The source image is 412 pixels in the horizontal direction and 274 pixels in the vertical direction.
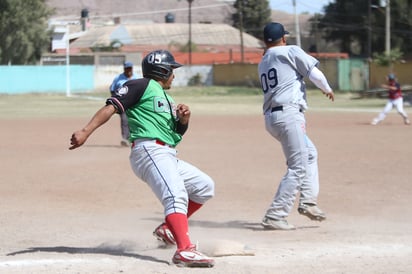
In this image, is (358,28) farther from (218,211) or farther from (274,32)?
(274,32)

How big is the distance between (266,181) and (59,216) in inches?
164

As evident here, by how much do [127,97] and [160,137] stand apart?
435 mm

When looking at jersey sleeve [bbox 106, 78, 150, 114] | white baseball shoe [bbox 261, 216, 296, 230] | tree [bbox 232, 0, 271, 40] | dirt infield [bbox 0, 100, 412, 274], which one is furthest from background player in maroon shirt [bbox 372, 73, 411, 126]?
tree [bbox 232, 0, 271, 40]

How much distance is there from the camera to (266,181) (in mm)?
12969

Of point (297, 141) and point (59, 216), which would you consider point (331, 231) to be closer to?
point (297, 141)

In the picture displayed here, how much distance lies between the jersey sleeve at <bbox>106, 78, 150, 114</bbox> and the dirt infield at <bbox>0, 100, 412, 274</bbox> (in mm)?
1286

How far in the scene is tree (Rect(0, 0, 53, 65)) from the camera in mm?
68000

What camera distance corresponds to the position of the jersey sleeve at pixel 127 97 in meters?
6.76

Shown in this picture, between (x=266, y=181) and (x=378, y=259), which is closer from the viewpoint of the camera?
(x=378, y=259)

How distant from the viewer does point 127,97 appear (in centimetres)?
679

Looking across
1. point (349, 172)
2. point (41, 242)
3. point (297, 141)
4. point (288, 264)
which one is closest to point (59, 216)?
point (41, 242)

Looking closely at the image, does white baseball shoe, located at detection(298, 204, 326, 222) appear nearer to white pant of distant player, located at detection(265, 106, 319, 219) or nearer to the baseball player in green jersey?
white pant of distant player, located at detection(265, 106, 319, 219)

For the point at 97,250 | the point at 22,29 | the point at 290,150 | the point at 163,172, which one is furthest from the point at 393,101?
the point at 22,29

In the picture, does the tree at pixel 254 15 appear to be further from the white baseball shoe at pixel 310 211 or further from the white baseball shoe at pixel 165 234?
the white baseball shoe at pixel 165 234
